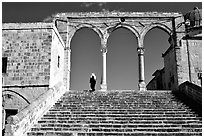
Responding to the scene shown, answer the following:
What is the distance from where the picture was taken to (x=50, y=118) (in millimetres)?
9719

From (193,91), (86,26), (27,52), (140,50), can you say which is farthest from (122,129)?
(86,26)

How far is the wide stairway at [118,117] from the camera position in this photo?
8453 millimetres

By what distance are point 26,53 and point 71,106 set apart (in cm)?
454

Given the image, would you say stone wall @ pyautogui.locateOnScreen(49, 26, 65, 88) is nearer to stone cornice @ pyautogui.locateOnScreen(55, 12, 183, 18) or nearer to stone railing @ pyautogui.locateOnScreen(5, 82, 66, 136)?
stone railing @ pyautogui.locateOnScreen(5, 82, 66, 136)

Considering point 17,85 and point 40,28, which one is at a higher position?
point 40,28

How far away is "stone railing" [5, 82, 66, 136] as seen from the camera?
761cm

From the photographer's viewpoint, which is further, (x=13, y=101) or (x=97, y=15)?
(x=97, y=15)

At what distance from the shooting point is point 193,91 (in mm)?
12047

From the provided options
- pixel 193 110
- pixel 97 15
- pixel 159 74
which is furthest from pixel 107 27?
pixel 193 110

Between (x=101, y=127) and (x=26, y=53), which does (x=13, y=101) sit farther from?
(x=101, y=127)

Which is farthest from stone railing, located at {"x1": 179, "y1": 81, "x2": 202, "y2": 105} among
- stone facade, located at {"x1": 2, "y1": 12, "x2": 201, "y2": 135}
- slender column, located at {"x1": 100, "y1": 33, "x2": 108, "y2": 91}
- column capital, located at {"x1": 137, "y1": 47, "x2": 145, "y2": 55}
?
slender column, located at {"x1": 100, "y1": 33, "x2": 108, "y2": 91}

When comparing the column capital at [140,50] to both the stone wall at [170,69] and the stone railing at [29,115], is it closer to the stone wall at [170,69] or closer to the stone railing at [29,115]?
the stone wall at [170,69]

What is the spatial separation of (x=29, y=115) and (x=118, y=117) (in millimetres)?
3319

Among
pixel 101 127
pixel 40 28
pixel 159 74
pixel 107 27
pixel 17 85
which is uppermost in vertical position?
pixel 107 27
